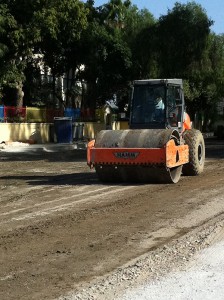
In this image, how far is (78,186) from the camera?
12.7 meters

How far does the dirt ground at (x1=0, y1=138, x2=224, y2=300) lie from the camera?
5820 millimetres

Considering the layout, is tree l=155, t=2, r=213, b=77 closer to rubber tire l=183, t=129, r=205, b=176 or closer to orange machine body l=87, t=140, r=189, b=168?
rubber tire l=183, t=129, r=205, b=176

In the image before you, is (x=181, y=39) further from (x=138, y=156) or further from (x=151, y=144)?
(x=138, y=156)

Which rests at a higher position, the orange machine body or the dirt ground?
the orange machine body

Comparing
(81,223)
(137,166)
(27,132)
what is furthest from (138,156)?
(27,132)

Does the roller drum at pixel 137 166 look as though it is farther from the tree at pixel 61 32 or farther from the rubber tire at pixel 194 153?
the tree at pixel 61 32

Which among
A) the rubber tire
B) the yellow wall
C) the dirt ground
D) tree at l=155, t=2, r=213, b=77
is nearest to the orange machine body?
the dirt ground

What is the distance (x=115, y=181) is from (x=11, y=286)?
26.5ft

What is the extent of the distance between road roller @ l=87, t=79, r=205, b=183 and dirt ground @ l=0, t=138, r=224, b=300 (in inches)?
14.5

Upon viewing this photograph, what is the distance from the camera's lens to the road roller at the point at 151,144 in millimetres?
12344

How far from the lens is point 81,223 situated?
332 inches

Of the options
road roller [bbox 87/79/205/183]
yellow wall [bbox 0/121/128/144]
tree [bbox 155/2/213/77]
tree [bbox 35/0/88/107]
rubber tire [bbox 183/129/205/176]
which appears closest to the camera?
road roller [bbox 87/79/205/183]

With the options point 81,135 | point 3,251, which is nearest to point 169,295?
point 3,251

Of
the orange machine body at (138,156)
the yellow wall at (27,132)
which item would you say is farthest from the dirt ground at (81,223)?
the yellow wall at (27,132)
